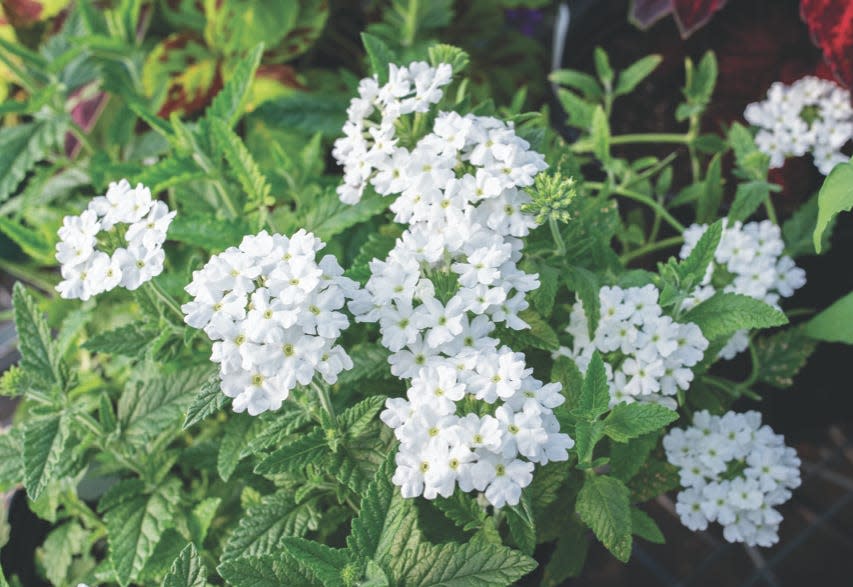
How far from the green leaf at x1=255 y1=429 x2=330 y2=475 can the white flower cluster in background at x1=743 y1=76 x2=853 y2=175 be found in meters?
0.72

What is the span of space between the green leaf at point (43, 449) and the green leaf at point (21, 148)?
0.41 meters

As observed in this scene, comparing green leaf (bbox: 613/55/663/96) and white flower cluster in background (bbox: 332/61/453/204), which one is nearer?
white flower cluster in background (bbox: 332/61/453/204)

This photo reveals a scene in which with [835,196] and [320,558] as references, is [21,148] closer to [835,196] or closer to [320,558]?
[320,558]

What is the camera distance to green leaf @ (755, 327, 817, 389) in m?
1.05

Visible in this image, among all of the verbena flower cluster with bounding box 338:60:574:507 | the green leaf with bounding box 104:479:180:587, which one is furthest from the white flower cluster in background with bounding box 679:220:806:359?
the green leaf with bounding box 104:479:180:587

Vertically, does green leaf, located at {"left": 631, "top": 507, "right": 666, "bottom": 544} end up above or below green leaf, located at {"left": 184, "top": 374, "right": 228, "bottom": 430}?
below

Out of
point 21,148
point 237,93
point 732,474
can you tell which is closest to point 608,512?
point 732,474

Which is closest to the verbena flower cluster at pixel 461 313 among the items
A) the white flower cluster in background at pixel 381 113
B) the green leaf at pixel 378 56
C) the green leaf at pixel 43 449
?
the white flower cluster in background at pixel 381 113

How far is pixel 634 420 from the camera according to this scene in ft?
2.50

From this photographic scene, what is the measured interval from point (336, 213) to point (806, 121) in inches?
26.8

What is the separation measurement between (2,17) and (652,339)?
1369mm

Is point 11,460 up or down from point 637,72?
down

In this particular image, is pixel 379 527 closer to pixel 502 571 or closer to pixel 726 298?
pixel 502 571

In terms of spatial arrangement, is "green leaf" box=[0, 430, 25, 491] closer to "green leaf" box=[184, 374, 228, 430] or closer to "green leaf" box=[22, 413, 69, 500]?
"green leaf" box=[22, 413, 69, 500]
